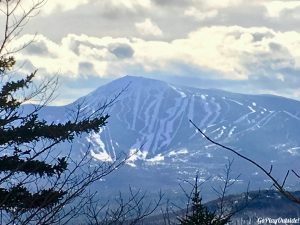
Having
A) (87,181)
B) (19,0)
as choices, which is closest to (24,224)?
(87,181)

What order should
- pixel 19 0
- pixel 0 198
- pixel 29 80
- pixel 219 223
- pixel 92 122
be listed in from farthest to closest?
pixel 29 80 → pixel 92 122 → pixel 0 198 → pixel 219 223 → pixel 19 0

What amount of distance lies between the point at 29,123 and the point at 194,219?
6.23m

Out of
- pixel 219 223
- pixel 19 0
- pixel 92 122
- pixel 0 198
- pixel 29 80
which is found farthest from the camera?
pixel 29 80

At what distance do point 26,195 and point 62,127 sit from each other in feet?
6.81

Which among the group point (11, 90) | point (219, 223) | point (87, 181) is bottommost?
point (219, 223)

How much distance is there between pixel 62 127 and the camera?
46.1 feet

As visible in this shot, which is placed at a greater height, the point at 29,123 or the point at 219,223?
the point at 29,123

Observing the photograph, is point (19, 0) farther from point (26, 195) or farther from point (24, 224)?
point (26, 195)

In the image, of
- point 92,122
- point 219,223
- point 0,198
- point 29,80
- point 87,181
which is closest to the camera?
point 87,181

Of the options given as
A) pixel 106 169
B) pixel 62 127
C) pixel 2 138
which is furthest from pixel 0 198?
pixel 106 169

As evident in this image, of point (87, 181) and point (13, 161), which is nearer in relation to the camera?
point (87, 181)

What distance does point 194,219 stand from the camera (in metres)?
9.09

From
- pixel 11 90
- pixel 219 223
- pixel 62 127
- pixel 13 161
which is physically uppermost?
pixel 11 90

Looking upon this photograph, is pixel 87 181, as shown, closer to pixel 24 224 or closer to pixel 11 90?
pixel 24 224
